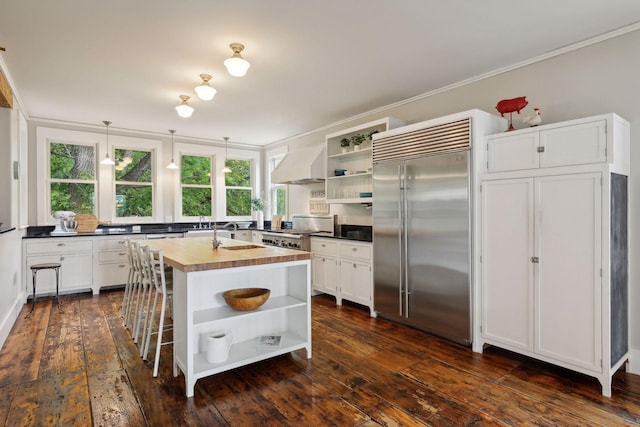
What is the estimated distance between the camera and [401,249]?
3.77 meters

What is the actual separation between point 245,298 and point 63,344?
Result: 203 cm

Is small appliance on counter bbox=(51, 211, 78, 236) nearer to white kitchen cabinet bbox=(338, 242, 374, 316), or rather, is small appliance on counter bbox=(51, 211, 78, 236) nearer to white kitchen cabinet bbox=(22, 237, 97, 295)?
white kitchen cabinet bbox=(22, 237, 97, 295)

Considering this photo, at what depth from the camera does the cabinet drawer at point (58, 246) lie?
15.9 feet

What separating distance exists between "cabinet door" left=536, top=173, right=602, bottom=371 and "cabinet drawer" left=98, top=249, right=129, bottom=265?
5.41 meters

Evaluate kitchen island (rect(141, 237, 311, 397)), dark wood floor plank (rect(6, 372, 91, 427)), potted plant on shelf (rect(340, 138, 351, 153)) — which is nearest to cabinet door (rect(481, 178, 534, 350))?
kitchen island (rect(141, 237, 311, 397))

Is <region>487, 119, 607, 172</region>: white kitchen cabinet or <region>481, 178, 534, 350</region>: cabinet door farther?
<region>481, 178, 534, 350</region>: cabinet door

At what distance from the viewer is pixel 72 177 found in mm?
5734

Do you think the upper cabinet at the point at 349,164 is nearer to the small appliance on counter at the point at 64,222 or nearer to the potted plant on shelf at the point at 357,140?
the potted plant on shelf at the point at 357,140

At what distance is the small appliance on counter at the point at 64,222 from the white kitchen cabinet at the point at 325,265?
3.71 meters

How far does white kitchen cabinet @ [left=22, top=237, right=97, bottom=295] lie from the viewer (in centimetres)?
482

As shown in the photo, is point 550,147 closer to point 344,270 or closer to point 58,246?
point 344,270

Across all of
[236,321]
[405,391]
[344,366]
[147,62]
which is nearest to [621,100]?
[405,391]

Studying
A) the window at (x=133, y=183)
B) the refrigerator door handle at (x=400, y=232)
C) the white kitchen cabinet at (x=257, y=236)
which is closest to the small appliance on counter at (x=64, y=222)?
the window at (x=133, y=183)

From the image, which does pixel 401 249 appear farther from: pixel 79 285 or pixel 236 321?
pixel 79 285
